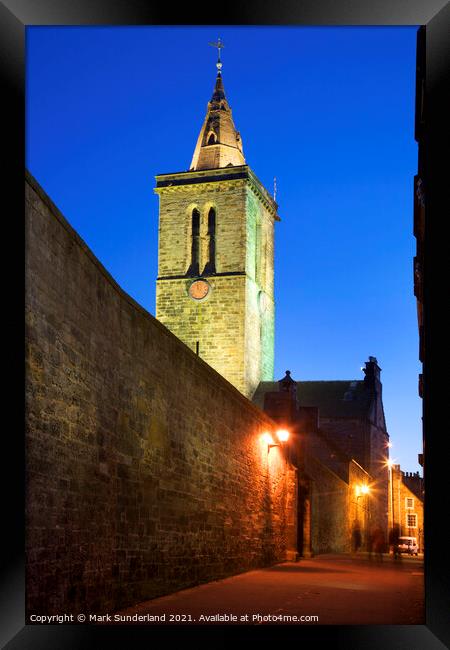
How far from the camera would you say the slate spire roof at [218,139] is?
185 ft

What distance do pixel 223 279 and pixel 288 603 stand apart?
42.5 meters

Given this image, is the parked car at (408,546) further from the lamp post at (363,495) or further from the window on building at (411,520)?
the window on building at (411,520)

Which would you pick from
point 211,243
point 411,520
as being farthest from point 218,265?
point 411,520

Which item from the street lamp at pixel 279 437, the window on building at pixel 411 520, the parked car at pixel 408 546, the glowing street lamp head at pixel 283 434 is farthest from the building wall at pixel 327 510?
the window on building at pixel 411 520

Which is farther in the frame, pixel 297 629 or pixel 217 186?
pixel 217 186

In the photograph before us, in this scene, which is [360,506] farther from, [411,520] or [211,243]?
[211,243]

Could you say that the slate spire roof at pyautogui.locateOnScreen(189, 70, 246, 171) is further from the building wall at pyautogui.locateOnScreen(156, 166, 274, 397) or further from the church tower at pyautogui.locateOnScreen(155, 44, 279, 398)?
the building wall at pyautogui.locateOnScreen(156, 166, 274, 397)

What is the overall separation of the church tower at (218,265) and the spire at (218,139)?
87 mm

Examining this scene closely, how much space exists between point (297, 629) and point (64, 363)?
317 cm

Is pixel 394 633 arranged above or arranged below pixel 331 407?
below
